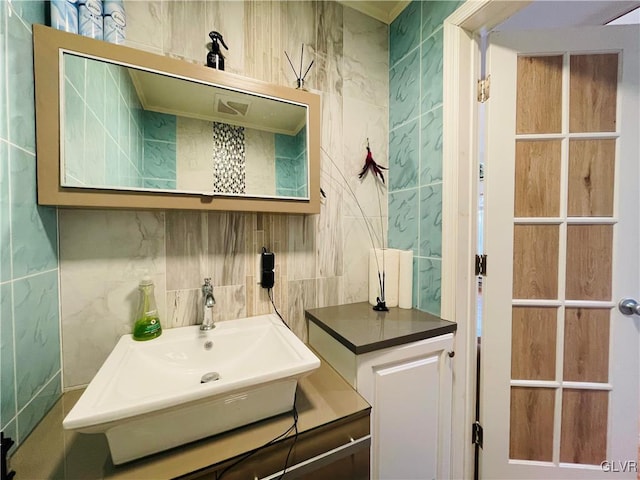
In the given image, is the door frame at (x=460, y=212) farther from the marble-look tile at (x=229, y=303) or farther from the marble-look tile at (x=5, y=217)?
the marble-look tile at (x=5, y=217)

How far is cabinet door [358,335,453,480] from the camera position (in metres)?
0.86

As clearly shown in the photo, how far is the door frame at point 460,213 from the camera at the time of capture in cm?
104

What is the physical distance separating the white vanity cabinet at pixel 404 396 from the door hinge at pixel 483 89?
40.6 inches

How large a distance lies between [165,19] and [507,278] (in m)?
1.72

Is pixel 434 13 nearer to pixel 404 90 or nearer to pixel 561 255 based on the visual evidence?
pixel 404 90

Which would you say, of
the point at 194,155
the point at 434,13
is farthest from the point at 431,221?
the point at 194,155

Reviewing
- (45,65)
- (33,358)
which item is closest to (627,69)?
(45,65)

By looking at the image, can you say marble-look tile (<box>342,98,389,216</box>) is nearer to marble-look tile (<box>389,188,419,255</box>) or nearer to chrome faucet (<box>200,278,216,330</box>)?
marble-look tile (<box>389,188,419,255</box>)

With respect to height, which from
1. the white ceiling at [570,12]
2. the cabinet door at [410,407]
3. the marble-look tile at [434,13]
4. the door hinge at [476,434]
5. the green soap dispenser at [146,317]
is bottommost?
the door hinge at [476,434]

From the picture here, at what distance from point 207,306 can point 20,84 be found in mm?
783

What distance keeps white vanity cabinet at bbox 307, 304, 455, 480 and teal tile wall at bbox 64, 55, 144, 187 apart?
3.04 ft

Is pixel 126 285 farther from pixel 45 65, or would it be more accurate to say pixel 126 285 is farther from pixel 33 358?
pixel 45 65

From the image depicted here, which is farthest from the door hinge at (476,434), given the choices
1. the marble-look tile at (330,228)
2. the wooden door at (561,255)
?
the marble-look tile at (330,228)

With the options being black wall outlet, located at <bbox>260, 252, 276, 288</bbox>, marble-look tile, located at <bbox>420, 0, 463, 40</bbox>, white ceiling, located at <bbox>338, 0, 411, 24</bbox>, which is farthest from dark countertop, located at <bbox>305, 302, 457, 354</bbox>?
white ceiling, located at <bbox>338, 0, 411, 24</bbox>
